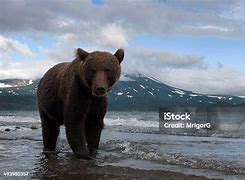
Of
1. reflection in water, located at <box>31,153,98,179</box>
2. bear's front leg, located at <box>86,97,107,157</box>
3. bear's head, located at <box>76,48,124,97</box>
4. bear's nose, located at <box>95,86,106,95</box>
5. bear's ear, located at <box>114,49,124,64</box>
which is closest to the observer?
reflection in water, located at <box>31,153,98,179</box>

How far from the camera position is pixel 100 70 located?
9.09 meters

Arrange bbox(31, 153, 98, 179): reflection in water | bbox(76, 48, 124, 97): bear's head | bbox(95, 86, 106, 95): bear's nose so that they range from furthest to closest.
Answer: bbox(76, 48, 124, 97): bear's head, bbox(95, 86, 106, 95): bear's nose, bbox(31, 153, 98, 179): reflection in water

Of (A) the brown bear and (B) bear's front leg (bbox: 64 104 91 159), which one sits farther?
(B) bear's front leg (bbox: 64 104 91 159)

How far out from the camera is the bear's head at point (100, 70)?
8875 mm

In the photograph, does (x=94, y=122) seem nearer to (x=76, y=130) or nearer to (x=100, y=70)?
(x=76, y=130)

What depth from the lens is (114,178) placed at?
787 centimetres

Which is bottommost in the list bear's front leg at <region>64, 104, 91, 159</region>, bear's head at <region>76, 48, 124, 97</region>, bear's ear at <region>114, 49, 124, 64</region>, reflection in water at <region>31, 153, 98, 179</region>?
reflection in water at <region>31, 153, 98, 179</region>

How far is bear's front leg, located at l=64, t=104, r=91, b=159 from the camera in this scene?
32.6ft

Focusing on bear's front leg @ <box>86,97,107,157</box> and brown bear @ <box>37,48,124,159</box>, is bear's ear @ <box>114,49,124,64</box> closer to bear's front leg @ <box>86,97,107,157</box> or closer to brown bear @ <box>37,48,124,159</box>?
brown bear @ <box>37,48,124,159</box>

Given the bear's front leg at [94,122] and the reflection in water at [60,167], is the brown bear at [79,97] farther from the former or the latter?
the reflection in water at [60,167]

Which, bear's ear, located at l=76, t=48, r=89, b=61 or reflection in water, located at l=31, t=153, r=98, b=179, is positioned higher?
bear's ear, located at l=76, t=48, r=89, b=61

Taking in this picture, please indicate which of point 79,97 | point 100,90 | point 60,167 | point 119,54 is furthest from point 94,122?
point 100,90

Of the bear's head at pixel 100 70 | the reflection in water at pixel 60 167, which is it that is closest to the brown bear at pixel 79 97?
the bear's head at pixel 100 70

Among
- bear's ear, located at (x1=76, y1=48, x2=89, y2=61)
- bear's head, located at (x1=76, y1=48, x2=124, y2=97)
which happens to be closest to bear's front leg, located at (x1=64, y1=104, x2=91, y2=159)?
bear's head, located at (x1=76, y1=48, x2=124, y2=97)
